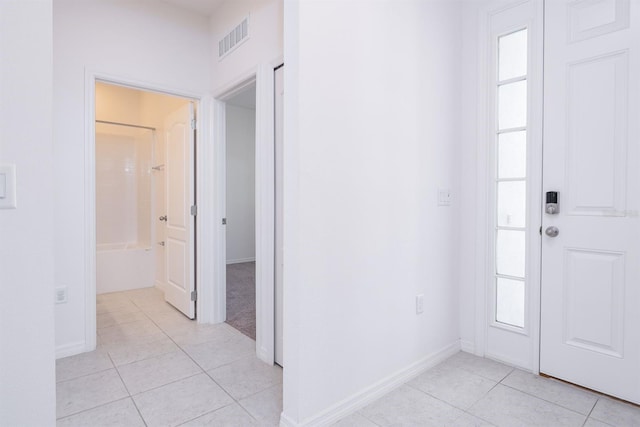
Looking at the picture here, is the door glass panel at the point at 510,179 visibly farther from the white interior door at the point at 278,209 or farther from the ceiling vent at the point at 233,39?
the ceiling vent at the point at 233,39

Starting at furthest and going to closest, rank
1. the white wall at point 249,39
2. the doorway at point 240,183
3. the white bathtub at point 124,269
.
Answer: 1. the doorway at point 240,183
2. the white bathtub at point 124,269
3. the white wall at point 249,39

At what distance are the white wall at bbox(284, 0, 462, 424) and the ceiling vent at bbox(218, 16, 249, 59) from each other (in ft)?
3.90

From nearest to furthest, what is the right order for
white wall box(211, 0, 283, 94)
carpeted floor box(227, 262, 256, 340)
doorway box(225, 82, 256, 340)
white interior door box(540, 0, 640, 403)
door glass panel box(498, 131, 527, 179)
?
1. white interior door box(540, 0, 640, 403)
2. door glass panel box(498, 131, 527, 179)
3. white wall box(211, 0, 283, 94)
4. carpeted floor box(227, 262, 256, 340)
5. doorway box(225, 82, 256, 340)

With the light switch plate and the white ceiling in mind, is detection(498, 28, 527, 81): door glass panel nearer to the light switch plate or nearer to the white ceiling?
the white ceiling

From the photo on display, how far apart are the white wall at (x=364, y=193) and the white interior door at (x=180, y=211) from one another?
184 centimetres

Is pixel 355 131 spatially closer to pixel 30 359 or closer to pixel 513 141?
pixel 513 141

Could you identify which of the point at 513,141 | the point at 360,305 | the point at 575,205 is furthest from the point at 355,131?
the point at 575,205

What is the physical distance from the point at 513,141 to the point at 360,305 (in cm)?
150

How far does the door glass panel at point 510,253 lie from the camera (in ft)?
7.42

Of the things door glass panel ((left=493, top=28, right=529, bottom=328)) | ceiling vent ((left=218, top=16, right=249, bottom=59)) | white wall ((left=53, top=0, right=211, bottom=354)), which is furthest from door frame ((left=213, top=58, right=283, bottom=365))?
door glass panel ((left=493, top=28, right=529, bottom=328))

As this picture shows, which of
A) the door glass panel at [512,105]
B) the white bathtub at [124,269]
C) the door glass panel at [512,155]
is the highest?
the door glass panel at [512,105]

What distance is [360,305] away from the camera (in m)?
1.81

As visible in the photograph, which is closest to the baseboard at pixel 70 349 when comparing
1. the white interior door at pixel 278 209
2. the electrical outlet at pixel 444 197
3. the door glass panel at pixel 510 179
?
the white interior door at pixel 278 209

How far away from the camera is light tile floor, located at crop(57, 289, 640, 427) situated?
1.71 metres
